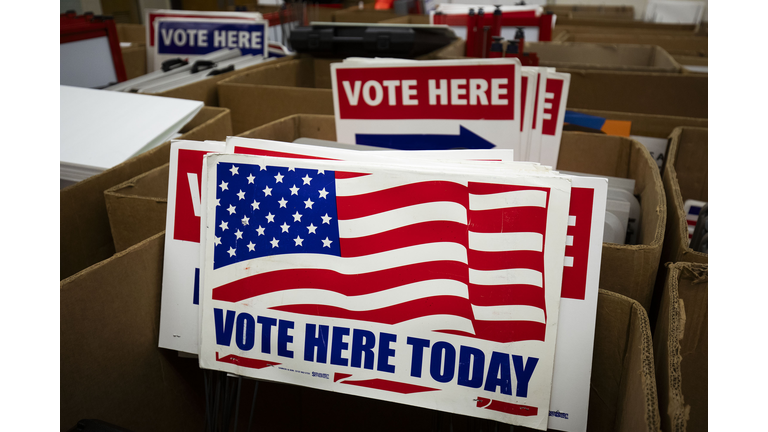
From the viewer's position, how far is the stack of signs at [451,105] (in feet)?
3.85

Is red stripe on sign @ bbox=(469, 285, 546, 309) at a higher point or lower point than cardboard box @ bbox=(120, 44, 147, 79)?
lower

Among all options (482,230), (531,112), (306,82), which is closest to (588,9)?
(306,82)

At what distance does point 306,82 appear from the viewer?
2.18 m

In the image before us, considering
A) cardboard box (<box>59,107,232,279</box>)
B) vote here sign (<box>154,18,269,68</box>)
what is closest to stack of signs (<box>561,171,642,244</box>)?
cardboard box (<box>59,107,232,279</box>)

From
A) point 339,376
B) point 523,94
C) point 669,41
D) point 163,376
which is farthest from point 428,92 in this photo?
point 669,41

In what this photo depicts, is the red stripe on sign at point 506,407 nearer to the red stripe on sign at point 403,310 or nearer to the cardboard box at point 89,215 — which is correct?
the red stripe on sign at point 403,310

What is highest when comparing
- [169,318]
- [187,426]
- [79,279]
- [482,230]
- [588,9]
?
→ [588,9]

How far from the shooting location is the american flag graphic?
693 millimetres

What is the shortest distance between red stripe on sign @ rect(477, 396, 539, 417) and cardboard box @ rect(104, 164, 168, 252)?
2.20ft

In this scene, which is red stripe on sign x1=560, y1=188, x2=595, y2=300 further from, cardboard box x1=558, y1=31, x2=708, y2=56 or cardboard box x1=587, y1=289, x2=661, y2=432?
cardboard box x1=558, y1=31, x2=708, y2=56

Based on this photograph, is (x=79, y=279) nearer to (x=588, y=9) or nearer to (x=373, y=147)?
(x=373, y=147)

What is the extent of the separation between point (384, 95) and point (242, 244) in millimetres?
633

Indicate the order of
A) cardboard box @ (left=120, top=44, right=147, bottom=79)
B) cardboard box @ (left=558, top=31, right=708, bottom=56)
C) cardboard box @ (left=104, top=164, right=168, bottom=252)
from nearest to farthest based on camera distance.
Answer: cardboard box @ (left=104, top=164, right=168, bottom=252), cardboard box @ (left=120, top=44, right=147, bottom=79), cardboard box @ (left=558, top=31, right=708, bottom=56)

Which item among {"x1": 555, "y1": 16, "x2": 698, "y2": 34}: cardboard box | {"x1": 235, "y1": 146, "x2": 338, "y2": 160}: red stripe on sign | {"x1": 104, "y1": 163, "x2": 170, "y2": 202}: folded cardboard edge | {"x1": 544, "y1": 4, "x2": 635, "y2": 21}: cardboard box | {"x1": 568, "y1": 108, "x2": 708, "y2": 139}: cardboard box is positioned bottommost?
{"x1": 104, "y1": 163, "x2": 170, "y2": 202}: folded cardboard edge
